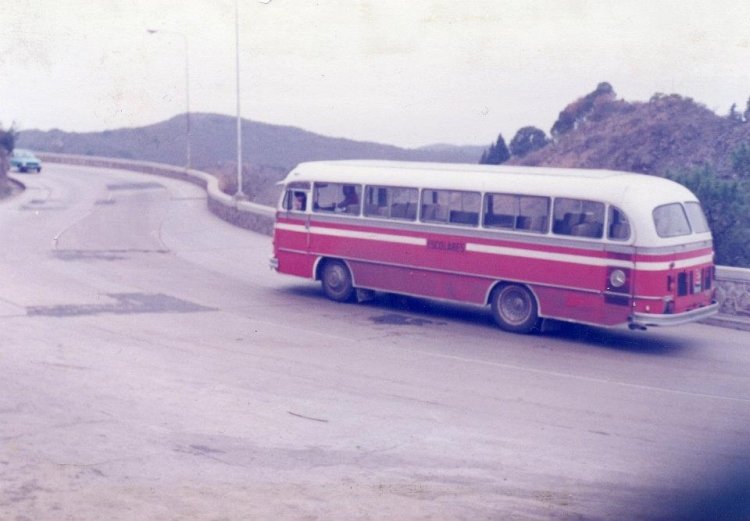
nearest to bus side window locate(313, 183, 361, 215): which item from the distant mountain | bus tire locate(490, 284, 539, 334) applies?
bus tire locate(490, 284, 539, 334)

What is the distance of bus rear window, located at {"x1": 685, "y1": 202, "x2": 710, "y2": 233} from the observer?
603 inches

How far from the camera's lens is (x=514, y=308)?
1587 cm

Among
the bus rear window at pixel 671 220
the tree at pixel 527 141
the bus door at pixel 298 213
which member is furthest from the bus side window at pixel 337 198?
the tree at pixel 527 141

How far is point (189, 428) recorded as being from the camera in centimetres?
980

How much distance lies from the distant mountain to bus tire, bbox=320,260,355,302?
32.0 m

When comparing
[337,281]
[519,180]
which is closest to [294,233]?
[337,281]

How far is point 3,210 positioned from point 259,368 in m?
26.0

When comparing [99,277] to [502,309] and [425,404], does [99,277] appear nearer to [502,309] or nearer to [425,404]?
[502,309]

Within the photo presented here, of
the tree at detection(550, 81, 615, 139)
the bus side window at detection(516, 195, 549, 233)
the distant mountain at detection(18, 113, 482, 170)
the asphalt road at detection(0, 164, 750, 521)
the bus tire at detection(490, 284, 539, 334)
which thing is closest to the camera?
the asphalt road at detection(0, 164, 750, 521)

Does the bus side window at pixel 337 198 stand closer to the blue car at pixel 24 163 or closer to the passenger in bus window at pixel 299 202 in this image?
the passenger in bus window at pixel 299 202

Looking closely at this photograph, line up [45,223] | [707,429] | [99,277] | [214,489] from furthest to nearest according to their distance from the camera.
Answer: [45,223] → [99,277] → [707,429] → [214,489]

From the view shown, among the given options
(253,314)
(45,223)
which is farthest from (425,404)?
(45,223)

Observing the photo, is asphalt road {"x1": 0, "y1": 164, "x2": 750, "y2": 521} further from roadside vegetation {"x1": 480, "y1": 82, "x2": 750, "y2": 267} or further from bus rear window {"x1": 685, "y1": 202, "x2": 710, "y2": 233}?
roadside vegetation {"x1": 480, "y1": 82, "x2": 750, "y2": 267}

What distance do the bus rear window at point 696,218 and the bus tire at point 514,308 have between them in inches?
105
